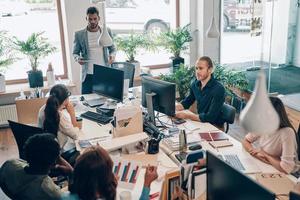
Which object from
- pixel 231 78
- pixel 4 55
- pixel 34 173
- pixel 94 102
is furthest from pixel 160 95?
pixel 4 55

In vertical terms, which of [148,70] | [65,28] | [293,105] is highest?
[65,28]

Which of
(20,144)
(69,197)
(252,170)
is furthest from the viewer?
(20,144)

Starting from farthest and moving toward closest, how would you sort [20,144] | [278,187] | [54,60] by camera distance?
[54,60]
[20,144]
[278,187]

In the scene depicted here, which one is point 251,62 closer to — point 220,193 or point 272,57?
point 272,57

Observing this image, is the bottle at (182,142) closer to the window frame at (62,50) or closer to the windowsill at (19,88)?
the windowsill at (19,88)

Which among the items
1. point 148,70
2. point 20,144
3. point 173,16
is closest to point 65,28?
point 148,70

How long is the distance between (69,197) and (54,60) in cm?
438

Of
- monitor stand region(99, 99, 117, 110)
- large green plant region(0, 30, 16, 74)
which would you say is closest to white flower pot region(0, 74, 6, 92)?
large green plant region(0, 30, 16, 74)

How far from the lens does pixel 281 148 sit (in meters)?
2.80

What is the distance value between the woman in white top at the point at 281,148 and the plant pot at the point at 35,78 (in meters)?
3.61

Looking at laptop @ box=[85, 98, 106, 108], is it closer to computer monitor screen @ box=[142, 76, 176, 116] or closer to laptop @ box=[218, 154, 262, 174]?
computer monitor screen @ box=[142, 76, 176, 116]

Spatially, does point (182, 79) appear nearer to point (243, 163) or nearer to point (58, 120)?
point (58, 120)

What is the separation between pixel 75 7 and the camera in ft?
18.2

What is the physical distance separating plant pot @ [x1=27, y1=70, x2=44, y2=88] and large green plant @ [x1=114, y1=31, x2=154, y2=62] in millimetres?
1349
